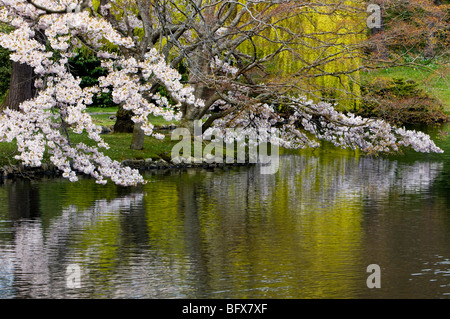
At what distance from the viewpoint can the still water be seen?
1107 centimetres

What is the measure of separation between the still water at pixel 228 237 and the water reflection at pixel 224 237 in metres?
0.03

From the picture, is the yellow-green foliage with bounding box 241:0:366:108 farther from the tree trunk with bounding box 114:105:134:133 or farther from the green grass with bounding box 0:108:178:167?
the tree trunk with bounding box 114:105:134:133

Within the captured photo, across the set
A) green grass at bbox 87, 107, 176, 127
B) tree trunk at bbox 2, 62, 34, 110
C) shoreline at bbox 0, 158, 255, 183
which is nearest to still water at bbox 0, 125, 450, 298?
shoreline at bbox 0, 158, 255, 183

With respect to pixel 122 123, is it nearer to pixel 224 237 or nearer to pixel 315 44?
pixel 315 44

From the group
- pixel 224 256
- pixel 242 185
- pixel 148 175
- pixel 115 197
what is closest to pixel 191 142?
pixel 148 175

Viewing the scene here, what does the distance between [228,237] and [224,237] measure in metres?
0.08

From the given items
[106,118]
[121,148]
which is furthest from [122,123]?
[106,118]

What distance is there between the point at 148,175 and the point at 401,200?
881 cm

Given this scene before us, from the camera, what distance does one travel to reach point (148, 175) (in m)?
24.3

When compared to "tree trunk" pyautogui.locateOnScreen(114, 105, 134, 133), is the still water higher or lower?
lower

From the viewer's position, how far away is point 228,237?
1459 centimetres

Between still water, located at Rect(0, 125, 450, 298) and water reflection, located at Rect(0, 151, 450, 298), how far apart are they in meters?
0.03

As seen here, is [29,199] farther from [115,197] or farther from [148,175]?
[148,175]

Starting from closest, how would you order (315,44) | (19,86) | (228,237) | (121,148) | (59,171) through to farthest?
(228,237)
(59,171)
(19,86)
(121,148)
(315,44)
